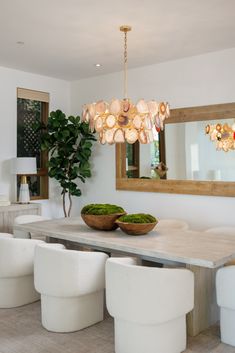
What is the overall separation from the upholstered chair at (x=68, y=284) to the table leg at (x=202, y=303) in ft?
2.51

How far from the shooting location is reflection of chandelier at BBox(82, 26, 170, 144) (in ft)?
11.6

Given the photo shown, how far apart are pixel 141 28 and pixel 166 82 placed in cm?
143

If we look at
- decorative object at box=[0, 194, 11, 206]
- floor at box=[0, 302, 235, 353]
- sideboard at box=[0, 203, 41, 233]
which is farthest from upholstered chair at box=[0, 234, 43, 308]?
decorative object at box=[0, 194, 11, 206]

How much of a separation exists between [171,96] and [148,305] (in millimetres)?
3334

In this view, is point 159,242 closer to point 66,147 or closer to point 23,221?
point 23,221

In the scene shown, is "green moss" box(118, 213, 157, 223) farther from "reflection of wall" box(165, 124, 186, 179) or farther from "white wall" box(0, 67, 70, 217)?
"white wall" box(0, 67, 70, 217)

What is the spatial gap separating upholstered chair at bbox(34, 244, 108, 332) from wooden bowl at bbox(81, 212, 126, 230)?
0.56 meters

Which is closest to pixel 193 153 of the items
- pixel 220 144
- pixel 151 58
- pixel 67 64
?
pixel 220 144

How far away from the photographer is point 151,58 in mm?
5074

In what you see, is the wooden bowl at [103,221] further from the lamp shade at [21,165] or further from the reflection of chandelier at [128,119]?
the lamp shade at [21,165]

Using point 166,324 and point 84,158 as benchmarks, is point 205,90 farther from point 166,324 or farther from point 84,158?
point 166,324

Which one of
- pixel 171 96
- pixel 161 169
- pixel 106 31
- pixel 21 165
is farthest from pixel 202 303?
pixel 21 165

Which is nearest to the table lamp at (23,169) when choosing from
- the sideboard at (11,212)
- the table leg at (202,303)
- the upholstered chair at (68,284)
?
the sideboard at (11,212)

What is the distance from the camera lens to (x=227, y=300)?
2.85 meters
